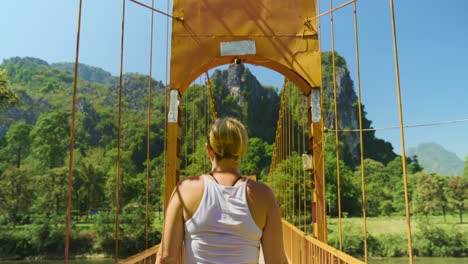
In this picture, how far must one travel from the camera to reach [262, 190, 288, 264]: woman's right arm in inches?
33.4

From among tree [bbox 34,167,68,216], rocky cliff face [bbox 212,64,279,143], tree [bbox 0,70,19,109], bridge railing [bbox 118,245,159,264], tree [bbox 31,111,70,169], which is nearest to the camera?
bridge railing [bbox 118,245,159,264]

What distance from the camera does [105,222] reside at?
1118 inches

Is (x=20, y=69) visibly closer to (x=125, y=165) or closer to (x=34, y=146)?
(x=34, y=146)

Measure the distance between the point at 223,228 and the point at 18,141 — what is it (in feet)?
141

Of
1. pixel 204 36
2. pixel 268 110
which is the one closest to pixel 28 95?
pixel 268 110

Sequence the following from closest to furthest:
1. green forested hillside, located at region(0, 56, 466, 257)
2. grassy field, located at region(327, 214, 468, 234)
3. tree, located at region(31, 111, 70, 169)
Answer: green forested hillside, located at region(0, 56, 466, 257), grassy field, located at region(327, 214, 468, 234), tree, located at region(31, 111, 70, 169)

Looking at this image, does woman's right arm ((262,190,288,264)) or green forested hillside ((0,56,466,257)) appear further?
green forested hillside ((0,56,466,257))

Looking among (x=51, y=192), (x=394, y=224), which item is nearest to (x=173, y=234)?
(x=51, y=192)

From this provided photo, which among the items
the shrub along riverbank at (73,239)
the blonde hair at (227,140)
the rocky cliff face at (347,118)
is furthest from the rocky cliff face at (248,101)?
the blonde hair at (227,140)

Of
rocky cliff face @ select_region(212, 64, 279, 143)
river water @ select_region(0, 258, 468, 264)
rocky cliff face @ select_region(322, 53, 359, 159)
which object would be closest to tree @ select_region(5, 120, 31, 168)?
river water @ select_region(0, 258, 468, 264)

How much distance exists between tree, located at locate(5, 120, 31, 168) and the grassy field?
3166cm

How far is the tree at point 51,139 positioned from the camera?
119ft

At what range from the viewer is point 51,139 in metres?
37.4

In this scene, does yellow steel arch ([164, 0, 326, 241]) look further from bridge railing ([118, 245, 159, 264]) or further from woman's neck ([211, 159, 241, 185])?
woman's neck ([211, 159, 241, 185])
